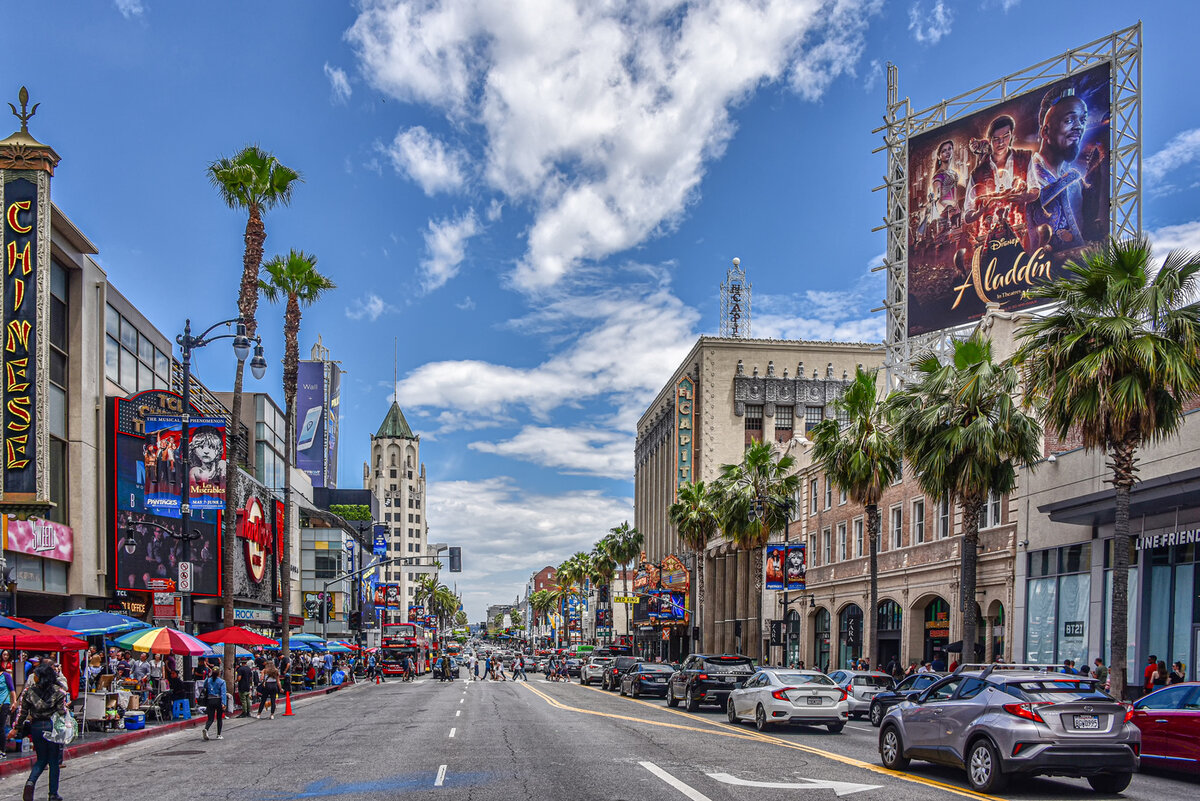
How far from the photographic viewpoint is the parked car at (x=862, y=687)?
Result: 30.9 meters

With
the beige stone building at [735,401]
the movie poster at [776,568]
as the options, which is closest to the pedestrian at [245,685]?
the movie poster at [776,568]

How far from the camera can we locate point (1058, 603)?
33.7m

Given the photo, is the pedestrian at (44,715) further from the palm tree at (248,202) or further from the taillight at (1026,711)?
the palm tree at (248,202)

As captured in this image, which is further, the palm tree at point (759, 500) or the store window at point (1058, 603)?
the palm tree at point (759, 500)

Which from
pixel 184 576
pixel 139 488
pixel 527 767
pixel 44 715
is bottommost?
pixel 527 767

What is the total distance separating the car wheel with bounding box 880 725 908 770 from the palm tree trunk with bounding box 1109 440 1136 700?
8008 millimetres

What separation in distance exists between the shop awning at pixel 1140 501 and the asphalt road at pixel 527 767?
28.5 feet

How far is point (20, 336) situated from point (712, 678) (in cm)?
2095

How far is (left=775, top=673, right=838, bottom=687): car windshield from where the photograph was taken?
24562mm

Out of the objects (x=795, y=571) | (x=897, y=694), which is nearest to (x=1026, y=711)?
(x=897, y=694)

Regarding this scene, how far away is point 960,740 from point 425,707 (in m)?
25.0

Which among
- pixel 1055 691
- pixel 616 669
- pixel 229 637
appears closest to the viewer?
pixel 1055 691

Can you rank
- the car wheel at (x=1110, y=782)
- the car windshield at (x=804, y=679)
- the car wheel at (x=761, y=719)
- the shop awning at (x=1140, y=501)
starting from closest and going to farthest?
the car wheel at (x=1110, y=782) → the car wheel at (x=761, y=719) → the car windshield at (x=804, y=679) → the shop awning at (x=1140, y=501)

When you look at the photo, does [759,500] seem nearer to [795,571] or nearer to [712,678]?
[795,571]
